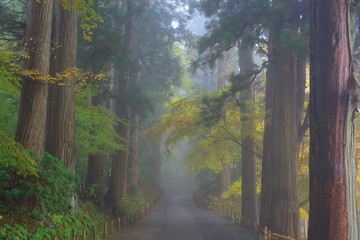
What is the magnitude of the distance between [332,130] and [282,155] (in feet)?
20.0

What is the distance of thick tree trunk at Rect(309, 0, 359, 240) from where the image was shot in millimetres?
6152

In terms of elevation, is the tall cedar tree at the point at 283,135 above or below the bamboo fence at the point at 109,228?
above

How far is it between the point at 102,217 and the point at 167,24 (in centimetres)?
1749

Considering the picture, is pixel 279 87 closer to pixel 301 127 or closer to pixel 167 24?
pixel 301 127

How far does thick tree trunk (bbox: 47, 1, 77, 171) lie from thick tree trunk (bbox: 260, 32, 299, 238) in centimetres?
687

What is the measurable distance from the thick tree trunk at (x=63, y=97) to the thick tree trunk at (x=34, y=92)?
1.25 meters

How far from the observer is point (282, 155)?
12.1m

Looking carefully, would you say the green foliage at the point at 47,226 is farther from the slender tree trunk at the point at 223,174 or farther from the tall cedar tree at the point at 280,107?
the slender tree trunk at the point at 223,174

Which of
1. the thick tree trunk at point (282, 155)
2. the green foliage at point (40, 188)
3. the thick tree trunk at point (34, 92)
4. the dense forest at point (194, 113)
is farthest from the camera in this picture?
the thick tree trunk at point (282, 155)

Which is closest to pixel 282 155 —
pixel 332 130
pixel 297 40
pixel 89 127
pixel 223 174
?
pixel 297 40

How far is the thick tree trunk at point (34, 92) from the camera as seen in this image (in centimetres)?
838

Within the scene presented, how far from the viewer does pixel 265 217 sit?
41.4 ft

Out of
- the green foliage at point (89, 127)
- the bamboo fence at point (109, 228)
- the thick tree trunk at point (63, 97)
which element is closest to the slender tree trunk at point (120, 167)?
the bamboo fence at point (109, 228)

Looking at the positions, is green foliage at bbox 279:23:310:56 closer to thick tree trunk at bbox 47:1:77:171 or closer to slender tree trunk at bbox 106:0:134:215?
thick tree trunk at bbox 47:1:77:171
